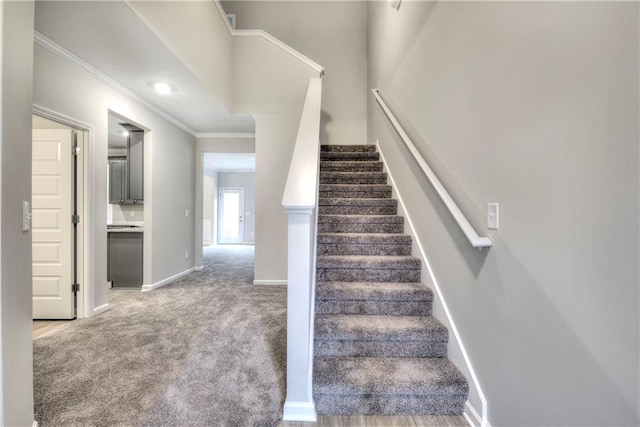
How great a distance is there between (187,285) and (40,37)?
116 inches

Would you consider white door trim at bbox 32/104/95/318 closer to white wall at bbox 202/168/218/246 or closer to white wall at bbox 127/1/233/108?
white wall at bbox 127/1/233/108

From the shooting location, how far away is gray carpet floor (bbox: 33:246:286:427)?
4.75 feet

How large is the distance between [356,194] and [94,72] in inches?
113

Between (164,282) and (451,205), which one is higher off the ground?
(451,205)

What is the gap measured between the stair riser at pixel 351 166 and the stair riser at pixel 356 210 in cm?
81

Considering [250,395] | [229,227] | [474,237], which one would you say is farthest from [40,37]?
[229,227]

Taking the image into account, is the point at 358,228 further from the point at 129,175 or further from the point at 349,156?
the point at 129,175

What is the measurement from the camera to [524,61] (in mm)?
1120

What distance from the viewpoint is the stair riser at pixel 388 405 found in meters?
1.46

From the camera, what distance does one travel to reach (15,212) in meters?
1.20

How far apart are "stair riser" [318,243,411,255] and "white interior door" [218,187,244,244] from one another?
279 inches

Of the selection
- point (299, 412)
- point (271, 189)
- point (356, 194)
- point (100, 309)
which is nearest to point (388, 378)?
point (299, 412)

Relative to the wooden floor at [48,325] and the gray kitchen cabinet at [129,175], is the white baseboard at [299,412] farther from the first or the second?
the gray kitchen cabinet at [129,175]

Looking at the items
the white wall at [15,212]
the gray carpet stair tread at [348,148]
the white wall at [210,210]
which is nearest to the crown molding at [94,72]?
the white wall at [15,212]
